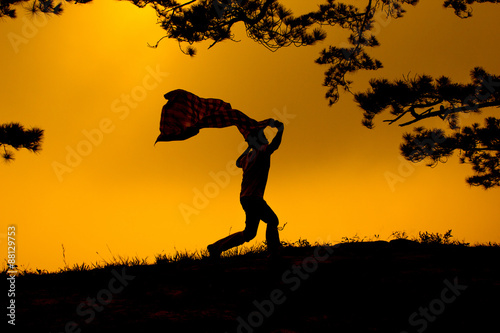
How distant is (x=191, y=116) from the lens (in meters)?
6.93

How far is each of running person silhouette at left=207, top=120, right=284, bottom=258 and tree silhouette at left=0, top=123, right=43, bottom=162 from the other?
2864mm

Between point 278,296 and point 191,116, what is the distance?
2.98 m

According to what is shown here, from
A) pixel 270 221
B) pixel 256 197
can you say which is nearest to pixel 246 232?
pixel 270 221

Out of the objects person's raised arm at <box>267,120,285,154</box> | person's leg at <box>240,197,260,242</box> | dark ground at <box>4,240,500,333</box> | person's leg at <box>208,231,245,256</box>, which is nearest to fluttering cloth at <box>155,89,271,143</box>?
person's raised arm at <box>267,120,285,154</box>

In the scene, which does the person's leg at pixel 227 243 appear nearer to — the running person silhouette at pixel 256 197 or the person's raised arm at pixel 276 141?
the running person silhouette at pixel 256 197

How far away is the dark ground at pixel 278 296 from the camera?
4617 mm

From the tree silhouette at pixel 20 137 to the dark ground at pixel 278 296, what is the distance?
1.94m

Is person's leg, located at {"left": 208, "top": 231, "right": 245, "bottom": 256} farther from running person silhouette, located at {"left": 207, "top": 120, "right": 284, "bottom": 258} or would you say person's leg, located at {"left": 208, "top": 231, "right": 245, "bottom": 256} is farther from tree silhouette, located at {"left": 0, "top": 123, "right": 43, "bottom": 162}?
tree silhouette, located at {"left": 0, "top": 123, "right": 43, "bottom": 162}

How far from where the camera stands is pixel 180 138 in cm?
686

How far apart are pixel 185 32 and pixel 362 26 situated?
4317 mm

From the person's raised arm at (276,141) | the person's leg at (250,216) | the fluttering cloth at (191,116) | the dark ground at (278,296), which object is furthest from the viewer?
the fluttering cloth at (191,116)

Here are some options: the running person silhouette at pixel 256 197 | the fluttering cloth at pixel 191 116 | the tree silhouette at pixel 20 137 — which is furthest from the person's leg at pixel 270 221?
the tree silhouette at pixel 20 137

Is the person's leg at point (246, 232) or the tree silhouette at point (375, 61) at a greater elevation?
the tree silhouette at point (375, 61)

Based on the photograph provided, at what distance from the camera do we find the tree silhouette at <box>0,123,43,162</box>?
6477 mm
